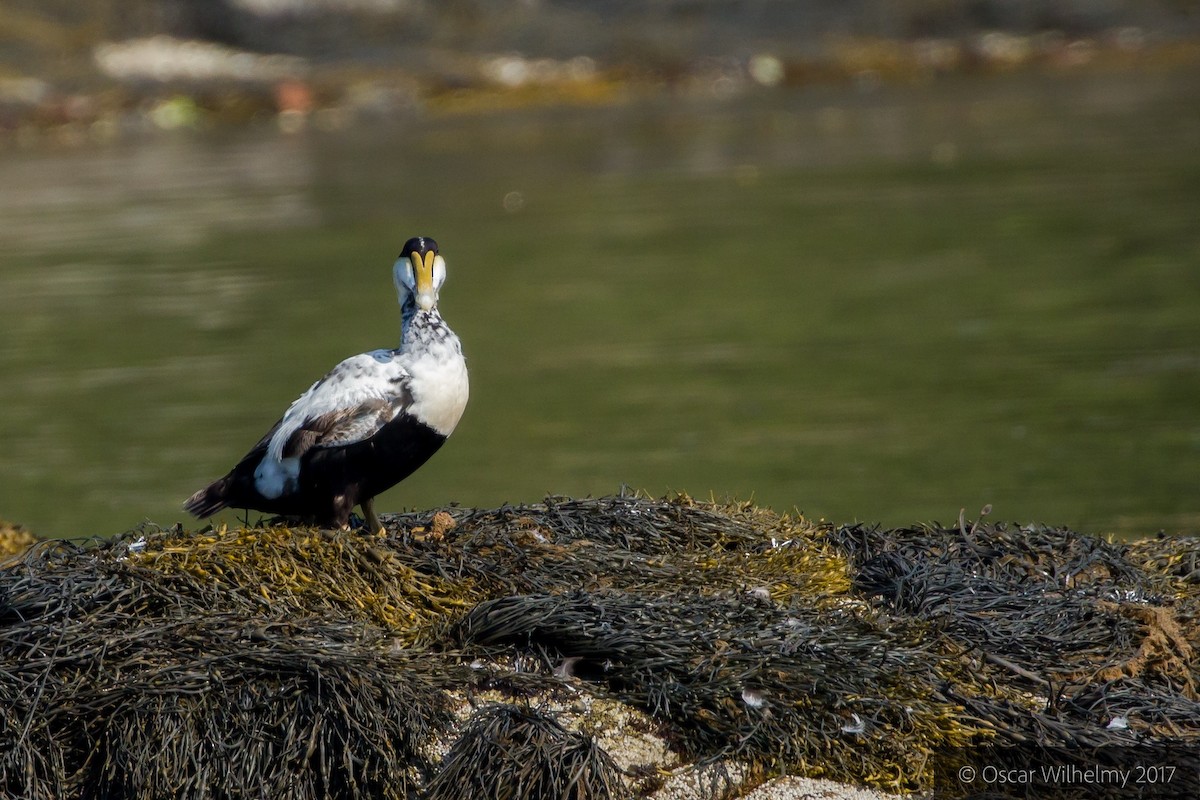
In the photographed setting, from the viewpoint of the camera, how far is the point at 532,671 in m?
5.13

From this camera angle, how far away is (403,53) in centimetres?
4488

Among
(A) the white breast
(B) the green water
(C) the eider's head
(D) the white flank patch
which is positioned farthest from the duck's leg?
(B) the green water

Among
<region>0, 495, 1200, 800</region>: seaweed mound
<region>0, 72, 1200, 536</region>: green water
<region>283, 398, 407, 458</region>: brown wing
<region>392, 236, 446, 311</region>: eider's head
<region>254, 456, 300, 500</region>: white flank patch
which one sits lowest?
<region>0, 72, 1200, 536</region>: green water

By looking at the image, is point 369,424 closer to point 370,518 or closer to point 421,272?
point 370,518

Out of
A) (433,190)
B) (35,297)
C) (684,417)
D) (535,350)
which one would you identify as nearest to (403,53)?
(433,190)

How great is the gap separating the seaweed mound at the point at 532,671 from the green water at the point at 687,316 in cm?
401

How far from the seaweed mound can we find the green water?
13.1 ft

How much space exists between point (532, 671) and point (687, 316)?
36.9 feet

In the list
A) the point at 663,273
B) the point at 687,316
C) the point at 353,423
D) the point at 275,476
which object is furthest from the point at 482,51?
the point at 353,423

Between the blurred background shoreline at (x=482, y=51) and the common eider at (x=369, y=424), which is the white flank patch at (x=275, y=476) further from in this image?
the blurred background shoreline at (x=482, y=51)

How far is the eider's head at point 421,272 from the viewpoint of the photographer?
18.6 feet

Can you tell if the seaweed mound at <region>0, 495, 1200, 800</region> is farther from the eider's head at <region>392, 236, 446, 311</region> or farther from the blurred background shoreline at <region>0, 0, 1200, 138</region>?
the blurred background shoreline at <region>0, 0, 1200, 138</region>

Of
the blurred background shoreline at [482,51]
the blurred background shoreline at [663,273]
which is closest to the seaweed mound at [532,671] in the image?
the blurred background shoreline at [663,273]

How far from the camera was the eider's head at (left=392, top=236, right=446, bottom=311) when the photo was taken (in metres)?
5.67
